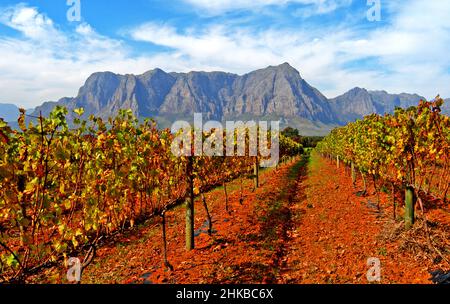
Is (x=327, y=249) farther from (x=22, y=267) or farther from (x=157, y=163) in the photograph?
(x=22, y=267)

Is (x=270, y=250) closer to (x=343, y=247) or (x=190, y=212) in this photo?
(x=343, y=247)

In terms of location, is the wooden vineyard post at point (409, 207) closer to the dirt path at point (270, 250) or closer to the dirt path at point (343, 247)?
the dirt path at point (270, 250)

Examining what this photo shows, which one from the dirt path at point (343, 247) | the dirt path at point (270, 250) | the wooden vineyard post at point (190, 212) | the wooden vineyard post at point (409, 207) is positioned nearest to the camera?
the dirt path at point (343, 247)


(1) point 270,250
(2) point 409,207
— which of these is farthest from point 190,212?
(2) point 409,207

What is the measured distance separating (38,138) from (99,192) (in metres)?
2.31

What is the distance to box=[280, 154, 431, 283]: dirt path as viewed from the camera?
30.1 ft

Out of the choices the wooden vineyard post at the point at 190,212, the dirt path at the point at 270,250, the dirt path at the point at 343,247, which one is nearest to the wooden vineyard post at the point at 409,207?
the dirt path at the point at 270,250

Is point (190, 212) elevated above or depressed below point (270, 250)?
above

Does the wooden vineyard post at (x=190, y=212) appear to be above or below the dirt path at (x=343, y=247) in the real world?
above

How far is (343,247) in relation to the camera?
1169cm

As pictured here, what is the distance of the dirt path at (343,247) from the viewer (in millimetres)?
9186

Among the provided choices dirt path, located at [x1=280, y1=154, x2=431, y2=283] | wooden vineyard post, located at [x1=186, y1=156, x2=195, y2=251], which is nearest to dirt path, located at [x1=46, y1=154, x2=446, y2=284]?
dirt path, located at [x1=280, y1=154, x2=431, y2=283]

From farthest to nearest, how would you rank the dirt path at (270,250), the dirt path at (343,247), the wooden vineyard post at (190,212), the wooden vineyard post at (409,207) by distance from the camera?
1. the wooden vineyard post at (409,207)
2. the wooden vineyard post at (190,212)
3. the dirt path at (270,250)
4. the dirt path at (343,247)
